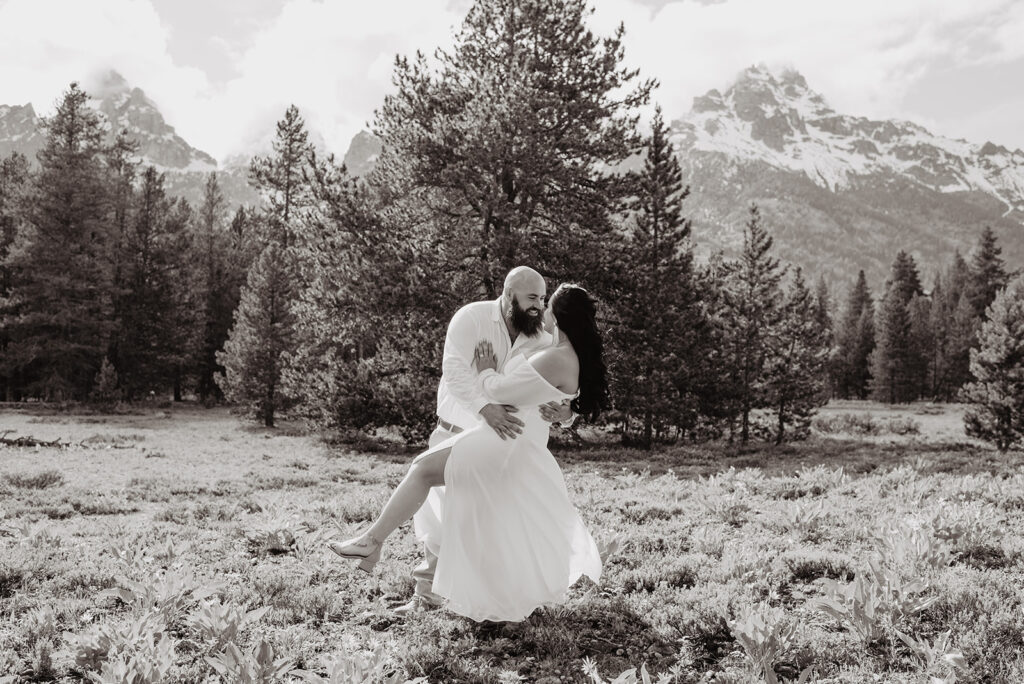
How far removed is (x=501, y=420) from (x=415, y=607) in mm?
1592

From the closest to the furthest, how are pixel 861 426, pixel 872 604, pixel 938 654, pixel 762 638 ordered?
1. pixel 938 654
2. pixel 762 638
3. pixel 872 604
4. pixel 861 426

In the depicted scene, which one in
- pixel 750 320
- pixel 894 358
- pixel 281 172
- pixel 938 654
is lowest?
pixel 938 654

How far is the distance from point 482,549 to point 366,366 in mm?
16094

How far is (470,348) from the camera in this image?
468cm

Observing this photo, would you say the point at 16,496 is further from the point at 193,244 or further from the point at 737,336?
the point at 193,244

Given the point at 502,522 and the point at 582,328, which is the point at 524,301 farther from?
the point at 502,522

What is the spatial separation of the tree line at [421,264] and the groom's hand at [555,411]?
12334mm

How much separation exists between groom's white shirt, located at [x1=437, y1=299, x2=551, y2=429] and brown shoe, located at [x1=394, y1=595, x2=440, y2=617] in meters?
1.28

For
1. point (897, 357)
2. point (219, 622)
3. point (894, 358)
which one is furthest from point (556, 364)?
point (897, 357)

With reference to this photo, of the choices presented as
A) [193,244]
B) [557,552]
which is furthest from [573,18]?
[193,244]

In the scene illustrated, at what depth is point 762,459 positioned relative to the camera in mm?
19656

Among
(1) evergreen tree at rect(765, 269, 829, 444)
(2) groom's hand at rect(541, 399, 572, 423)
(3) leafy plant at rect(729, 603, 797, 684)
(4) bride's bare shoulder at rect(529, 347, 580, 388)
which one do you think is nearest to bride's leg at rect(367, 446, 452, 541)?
(2) groom's hand at rect(541, 399, 572, 423)

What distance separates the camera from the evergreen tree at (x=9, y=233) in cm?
3158

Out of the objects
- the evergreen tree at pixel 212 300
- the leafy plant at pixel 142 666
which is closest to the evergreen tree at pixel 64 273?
the evergreen tree at pixel 212 300
